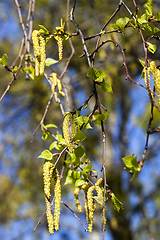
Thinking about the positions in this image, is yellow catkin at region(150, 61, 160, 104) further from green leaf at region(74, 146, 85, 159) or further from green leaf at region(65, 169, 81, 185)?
green leaf at region(65, 169, 81, 185)

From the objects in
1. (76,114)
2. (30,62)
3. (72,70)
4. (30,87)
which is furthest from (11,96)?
(76,114)

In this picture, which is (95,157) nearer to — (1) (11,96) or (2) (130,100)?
(2) (130,100)

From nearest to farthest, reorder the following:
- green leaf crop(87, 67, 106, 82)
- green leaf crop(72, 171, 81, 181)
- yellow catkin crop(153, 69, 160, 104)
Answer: yellow catkin crop(153, 69, 160, 104), green leaf crop(87, 67, 106, 82), green leaf crop(72, 171, 81, 181)

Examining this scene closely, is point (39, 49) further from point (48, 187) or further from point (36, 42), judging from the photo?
point (48, 187)

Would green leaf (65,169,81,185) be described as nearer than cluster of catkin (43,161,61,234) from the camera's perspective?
No

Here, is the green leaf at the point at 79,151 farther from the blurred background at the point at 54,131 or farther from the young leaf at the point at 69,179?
the blurred background at the point at 54,131

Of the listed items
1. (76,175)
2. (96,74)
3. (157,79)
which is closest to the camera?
(157,79)

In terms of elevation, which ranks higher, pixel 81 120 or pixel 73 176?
pixel 81 120

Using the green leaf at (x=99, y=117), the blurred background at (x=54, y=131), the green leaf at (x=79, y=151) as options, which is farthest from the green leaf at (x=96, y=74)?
the blurred background at (x=54, y=131)

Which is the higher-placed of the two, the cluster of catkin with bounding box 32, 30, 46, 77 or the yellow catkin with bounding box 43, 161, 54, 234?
the cluster of catkin with bounding box 32, 30, 46, 77

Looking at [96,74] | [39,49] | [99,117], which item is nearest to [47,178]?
[99,117]

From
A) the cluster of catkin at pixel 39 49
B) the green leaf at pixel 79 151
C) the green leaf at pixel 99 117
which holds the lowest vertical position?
the green leaf at pixel 79 151

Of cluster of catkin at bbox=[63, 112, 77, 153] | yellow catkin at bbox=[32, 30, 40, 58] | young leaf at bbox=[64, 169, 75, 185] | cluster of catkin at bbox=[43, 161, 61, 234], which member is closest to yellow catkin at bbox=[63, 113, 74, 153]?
cluster of catkin at bbox=[63, 112, 77, 153]

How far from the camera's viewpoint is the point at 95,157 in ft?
17.6
